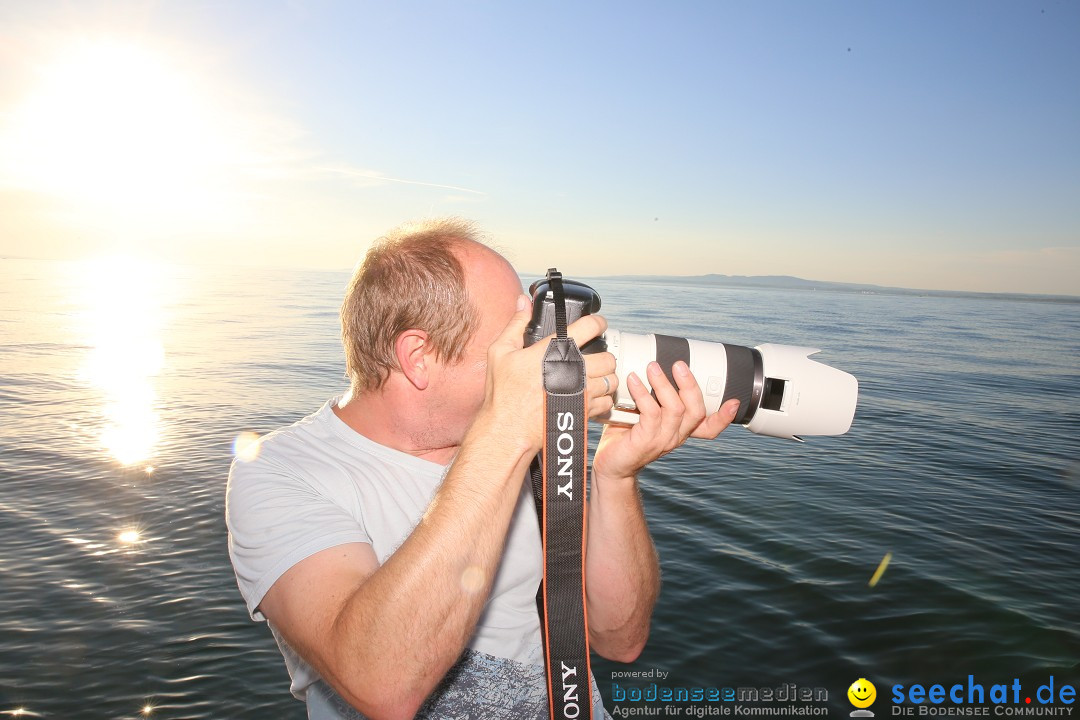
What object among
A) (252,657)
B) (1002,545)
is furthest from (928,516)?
(252,657)

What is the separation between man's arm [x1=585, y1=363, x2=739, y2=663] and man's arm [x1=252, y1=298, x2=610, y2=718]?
0.54m

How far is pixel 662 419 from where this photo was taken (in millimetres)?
1912

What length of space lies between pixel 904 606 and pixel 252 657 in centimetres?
622

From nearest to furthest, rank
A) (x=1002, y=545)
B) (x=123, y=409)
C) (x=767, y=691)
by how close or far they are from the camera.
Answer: (x=767, y=691)
(x=1002, y=545)
(x=123, y=409)

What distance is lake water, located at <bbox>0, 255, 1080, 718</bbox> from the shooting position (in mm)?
5395

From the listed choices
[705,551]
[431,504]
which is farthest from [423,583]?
[705,551]

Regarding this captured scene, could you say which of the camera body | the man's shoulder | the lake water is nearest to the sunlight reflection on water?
the lake water

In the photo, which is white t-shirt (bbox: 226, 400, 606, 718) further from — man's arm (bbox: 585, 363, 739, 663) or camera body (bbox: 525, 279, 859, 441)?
camera body (bbox: 525, 279, 859, 441)

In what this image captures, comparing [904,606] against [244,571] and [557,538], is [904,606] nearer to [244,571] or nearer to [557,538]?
[557,538]

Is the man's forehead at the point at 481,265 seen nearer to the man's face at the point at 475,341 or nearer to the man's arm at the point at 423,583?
the man's face at the point at 475,341

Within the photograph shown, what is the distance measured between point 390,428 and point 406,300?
0.38 metres

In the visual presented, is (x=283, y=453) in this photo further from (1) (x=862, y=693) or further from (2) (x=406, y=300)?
(1) (x=862, y=693)

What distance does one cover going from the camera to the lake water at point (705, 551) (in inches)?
212

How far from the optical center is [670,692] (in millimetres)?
5324
